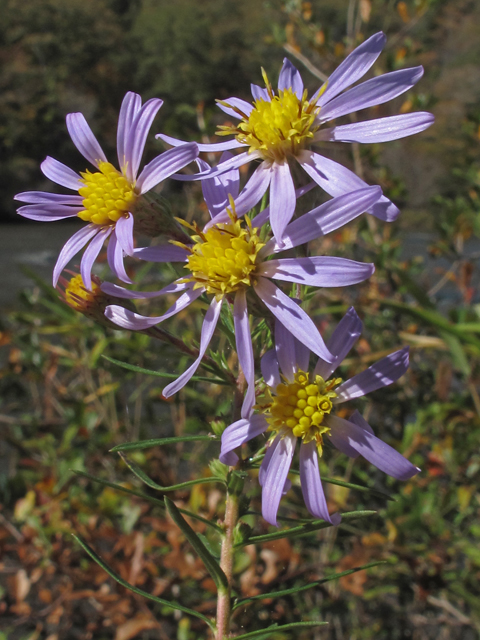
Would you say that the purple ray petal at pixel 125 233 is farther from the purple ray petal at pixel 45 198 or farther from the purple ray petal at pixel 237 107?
the purple ray petal at pixel 237 107

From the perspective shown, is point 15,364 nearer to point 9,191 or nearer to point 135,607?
point 135,607

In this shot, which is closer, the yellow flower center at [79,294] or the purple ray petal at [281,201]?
the purple ray petal at [281,201]

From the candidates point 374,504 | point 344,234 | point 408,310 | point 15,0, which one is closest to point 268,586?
point 374,504

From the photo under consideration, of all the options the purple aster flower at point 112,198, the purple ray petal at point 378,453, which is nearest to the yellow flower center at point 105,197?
the purple aster flower at point 112,198

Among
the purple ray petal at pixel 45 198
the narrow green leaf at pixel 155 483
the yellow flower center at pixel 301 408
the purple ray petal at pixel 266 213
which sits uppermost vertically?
the purple ray petal at pixel 45 198

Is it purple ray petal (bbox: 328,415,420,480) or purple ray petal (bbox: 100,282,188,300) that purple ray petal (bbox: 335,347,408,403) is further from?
purple ray petal (bbox: 100,282,188,300)

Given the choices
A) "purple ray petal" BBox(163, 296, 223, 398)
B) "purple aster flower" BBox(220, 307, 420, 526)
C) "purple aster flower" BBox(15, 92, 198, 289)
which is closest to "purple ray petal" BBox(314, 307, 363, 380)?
"purple aster flower" BBox(220, 307, 420, 526)
